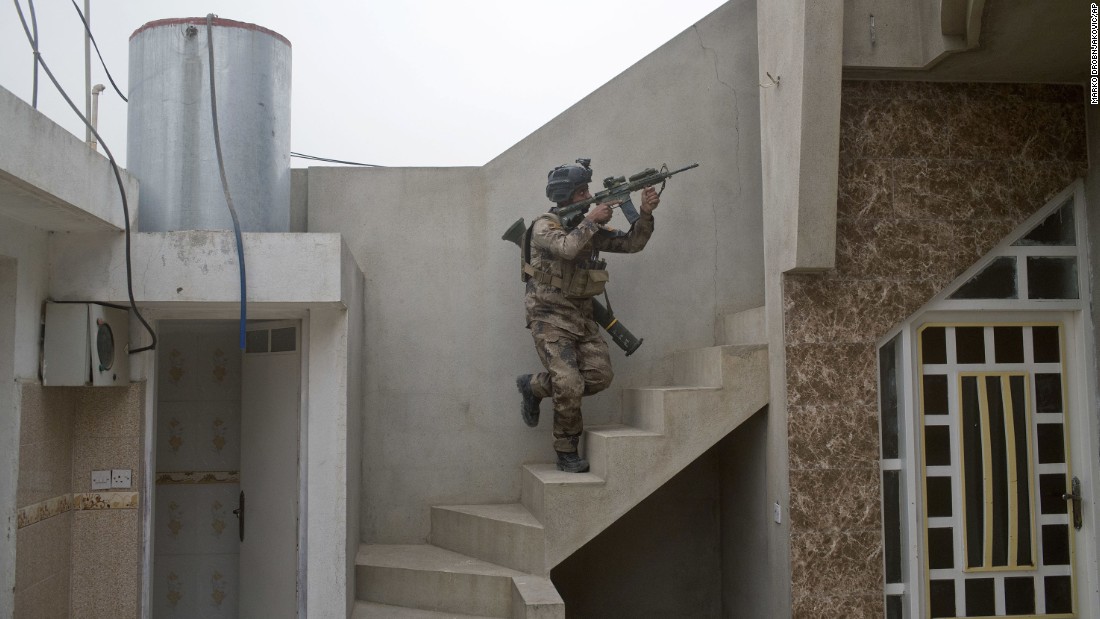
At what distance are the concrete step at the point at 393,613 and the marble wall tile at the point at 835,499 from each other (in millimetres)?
1975

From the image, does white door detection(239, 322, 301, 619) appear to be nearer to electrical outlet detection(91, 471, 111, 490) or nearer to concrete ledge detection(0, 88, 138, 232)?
electrical outlet detection(91, 471, 111, 490)

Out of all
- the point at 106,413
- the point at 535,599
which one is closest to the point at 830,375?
the point at 535,599

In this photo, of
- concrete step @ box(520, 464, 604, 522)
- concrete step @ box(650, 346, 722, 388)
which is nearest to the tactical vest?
concrete step @ box(650, 346, 722, 388)

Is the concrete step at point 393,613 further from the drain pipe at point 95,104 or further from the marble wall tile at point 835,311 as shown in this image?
the drain pipe at point 95,104

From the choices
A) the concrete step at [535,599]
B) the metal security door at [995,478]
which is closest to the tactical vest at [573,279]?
the concrete step at [535,599]

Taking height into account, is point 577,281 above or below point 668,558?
above

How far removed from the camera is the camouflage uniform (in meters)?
5.48

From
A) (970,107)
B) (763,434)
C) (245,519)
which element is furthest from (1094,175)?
(245,519)

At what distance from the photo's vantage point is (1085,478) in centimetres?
536

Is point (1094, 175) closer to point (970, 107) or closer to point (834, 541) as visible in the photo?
point (970, 107)

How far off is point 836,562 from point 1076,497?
5.22ft

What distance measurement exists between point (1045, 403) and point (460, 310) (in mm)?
3819

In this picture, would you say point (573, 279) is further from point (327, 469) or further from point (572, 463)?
point (327, 469)

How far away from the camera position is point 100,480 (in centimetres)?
459
